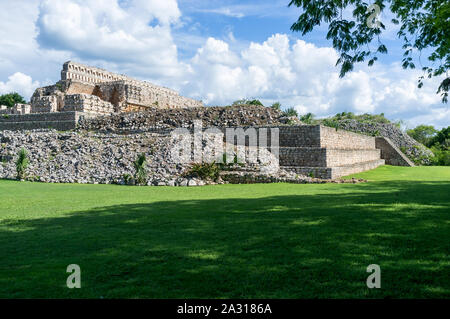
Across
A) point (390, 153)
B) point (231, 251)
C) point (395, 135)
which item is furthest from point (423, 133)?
point (231, 251)

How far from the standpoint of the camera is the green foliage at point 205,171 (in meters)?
16.3

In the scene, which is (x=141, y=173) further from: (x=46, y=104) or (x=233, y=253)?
(x=46, y=104)

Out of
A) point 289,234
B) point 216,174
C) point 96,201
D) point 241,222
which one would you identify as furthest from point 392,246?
point 216,174

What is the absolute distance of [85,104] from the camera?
28.5 meters

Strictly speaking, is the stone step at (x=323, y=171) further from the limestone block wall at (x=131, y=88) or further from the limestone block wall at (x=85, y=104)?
the limestone block wall at (x=131, y=88)

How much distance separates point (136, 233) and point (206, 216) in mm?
1740

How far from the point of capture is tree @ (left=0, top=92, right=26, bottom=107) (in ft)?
188

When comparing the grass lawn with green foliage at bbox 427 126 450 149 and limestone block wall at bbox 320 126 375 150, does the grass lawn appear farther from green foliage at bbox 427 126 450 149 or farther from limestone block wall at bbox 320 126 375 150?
green foliage at bbox 427 126 450 149

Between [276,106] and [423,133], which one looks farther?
[423,133]

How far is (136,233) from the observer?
584 cm

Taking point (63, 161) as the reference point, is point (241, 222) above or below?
below

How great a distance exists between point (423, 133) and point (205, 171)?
126 ft

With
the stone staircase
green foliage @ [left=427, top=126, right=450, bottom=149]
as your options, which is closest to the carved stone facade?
the stone staircase
